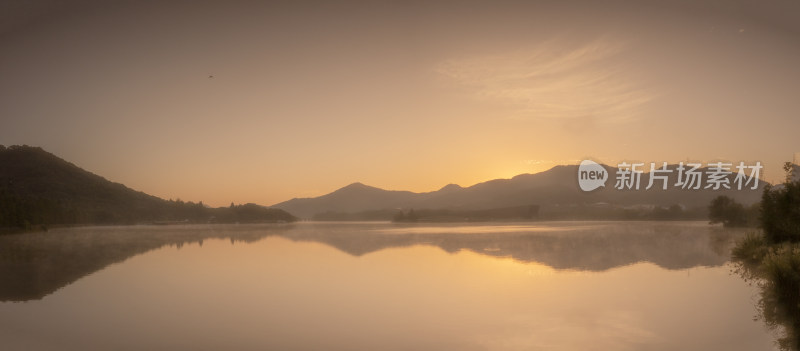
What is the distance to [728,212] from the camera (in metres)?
92.1

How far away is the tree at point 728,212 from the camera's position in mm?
90312

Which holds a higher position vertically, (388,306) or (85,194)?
(85,194)

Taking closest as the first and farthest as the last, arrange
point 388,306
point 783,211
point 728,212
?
1. point 388,306
2. point 783,211
3. point 728,212

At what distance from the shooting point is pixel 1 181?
15175cm

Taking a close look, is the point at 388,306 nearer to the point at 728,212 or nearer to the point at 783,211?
the point at 783,211

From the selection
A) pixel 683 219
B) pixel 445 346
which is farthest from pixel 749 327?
pixel 683 219

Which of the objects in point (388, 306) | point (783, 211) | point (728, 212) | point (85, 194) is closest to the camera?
point (388, 306)

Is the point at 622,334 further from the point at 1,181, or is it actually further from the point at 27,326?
the point at 1,181

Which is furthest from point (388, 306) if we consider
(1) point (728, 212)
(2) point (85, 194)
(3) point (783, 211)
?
(2) point (85, 194)

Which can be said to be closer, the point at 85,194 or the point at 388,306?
the point at 388,306

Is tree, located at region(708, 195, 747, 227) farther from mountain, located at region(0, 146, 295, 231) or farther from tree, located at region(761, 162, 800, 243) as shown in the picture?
mountain, located at region(0, 146, 295, 231)

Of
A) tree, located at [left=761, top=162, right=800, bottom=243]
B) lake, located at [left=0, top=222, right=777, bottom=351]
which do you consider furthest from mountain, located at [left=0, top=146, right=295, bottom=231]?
tree, located at [left=761, top=162, right=800, bottom=243]

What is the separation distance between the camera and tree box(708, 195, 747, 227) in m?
90.3

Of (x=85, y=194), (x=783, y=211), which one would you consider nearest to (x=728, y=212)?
(x=783, y=211)
